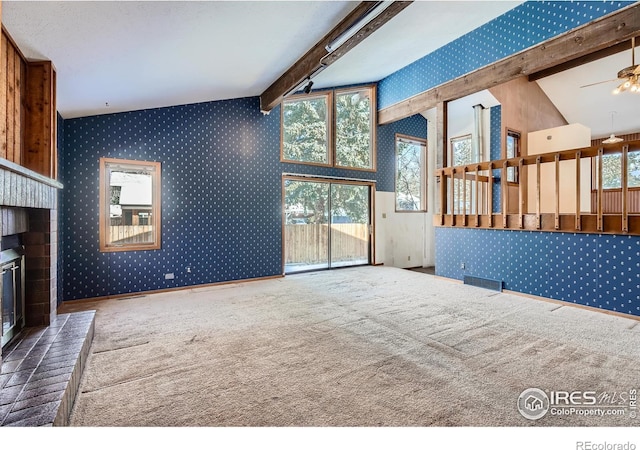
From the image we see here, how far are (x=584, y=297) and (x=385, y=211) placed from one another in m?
4.24

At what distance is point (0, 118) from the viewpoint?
7.67ft

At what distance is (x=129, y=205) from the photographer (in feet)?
16.0

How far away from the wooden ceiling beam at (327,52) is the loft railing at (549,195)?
2.90 meters

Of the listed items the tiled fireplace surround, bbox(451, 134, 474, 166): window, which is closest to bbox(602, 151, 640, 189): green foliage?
bbox(451, 134, 474, 166): window

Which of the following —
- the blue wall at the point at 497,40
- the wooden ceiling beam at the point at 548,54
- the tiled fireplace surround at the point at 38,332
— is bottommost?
the tiled fireplace surround at the point at 38,332

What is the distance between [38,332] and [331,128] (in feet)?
19.3

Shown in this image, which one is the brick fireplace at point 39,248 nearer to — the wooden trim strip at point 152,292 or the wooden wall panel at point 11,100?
the wooden wall panel at point 11,100

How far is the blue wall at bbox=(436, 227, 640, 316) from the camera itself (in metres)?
3.82

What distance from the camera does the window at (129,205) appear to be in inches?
185

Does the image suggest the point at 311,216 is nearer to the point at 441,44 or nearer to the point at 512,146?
the point at 441,44

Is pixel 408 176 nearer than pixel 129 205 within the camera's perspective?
No

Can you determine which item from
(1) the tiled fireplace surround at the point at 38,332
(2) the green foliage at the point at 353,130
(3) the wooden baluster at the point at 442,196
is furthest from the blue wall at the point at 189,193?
(3) the wooden baluster at the point at 442,196

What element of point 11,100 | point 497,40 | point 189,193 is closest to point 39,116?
point 11,100

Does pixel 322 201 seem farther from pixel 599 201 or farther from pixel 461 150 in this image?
pixel 599 201
